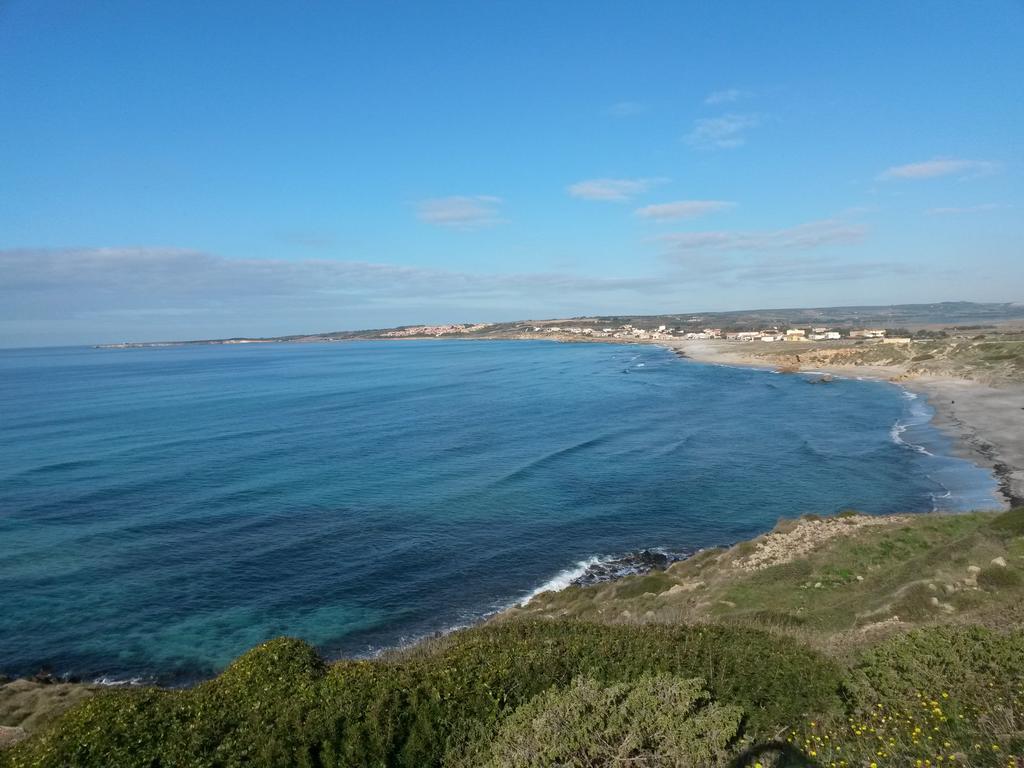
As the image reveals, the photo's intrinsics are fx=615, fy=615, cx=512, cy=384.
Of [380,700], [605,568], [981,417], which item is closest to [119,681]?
[380,700]

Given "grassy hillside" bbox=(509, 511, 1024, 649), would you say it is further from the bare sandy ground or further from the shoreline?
the bare sandy ground

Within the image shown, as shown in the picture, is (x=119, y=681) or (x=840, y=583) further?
(x=840, y=583)

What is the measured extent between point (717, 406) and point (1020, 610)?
209 feet

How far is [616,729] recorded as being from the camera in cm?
860

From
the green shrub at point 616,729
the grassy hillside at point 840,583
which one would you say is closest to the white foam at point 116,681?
the grassy hillside at point 840,583

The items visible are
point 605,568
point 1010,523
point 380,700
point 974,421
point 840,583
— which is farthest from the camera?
point 974,421

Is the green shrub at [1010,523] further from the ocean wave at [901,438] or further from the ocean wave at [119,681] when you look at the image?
the ocean wave at [119,681]

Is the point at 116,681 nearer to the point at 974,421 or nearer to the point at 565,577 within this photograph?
the point at 565,577

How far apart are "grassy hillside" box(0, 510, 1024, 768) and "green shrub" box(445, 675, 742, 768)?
0.09ft

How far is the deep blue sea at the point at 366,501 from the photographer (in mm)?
24609

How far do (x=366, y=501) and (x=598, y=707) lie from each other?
32175mm

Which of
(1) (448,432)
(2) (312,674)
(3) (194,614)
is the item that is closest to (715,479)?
(1) (448,432)

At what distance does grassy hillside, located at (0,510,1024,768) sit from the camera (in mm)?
8195

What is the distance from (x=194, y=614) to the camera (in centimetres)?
2497
